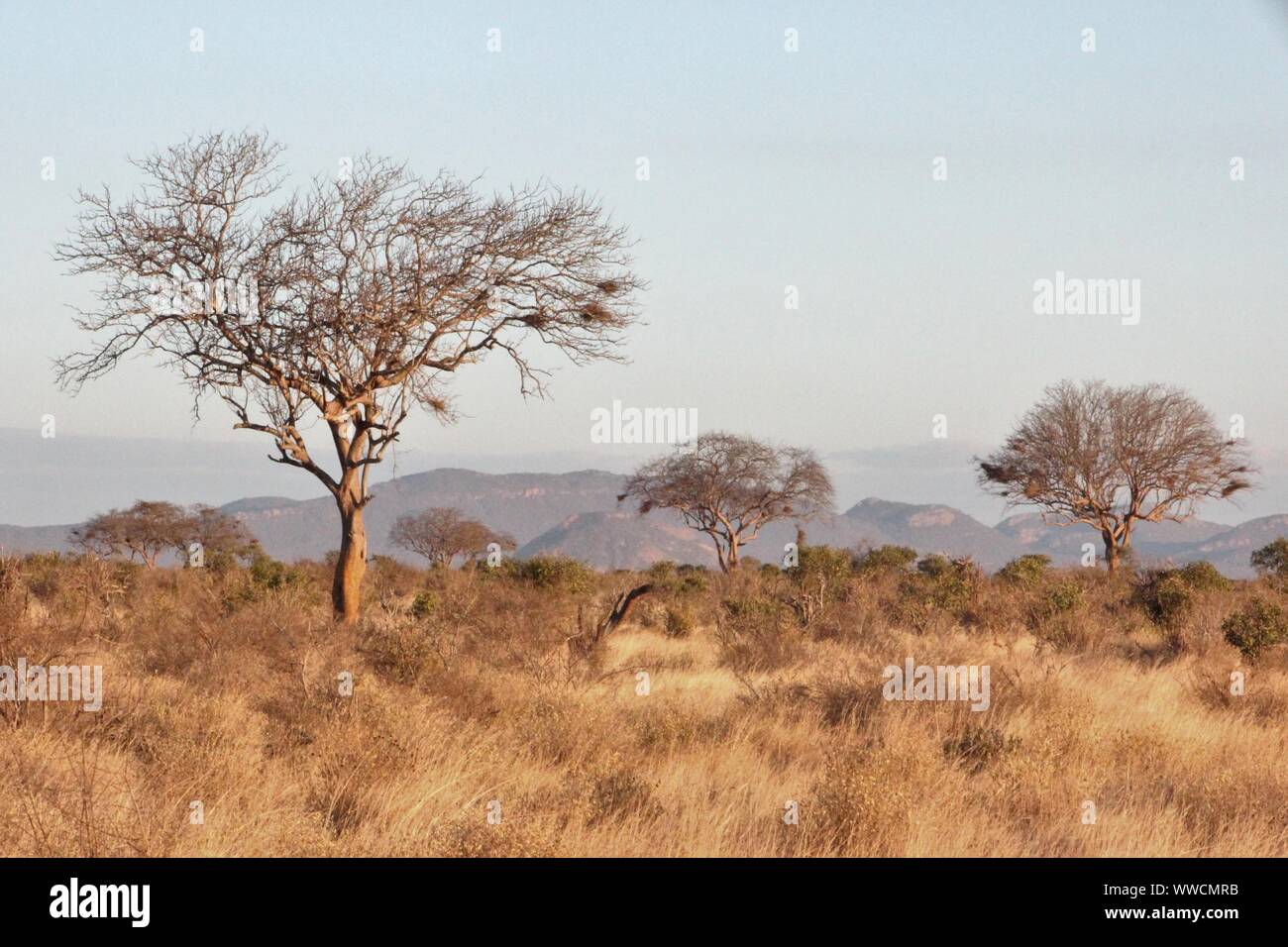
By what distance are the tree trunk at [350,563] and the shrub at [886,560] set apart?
1271 cm

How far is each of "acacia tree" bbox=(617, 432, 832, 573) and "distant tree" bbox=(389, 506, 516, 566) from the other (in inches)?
585

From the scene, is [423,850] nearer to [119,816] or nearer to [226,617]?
[119,816]

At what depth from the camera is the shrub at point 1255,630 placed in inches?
531

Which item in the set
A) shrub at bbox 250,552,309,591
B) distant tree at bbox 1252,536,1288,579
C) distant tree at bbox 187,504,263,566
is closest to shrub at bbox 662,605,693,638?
shrub at bbox 250,552,309,591

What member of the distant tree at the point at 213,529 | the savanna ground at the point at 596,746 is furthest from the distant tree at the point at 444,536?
the savanna ground at the point at 596,746

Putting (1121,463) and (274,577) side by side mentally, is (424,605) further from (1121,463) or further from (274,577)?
(1121,463)

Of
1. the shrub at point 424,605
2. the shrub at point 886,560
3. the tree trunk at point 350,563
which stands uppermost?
the tree trunk at point 350,563

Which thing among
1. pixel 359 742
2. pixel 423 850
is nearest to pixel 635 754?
pixel 359 742

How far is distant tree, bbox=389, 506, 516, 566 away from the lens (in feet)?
215

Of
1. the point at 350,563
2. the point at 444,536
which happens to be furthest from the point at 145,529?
the point at 350,563

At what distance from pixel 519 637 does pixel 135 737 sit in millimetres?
5127

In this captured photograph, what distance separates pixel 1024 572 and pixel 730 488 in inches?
1044

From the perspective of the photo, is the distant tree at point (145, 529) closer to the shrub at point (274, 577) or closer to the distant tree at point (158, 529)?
the distant tree at point (158, 529)

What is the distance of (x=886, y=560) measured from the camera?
33500 mm
